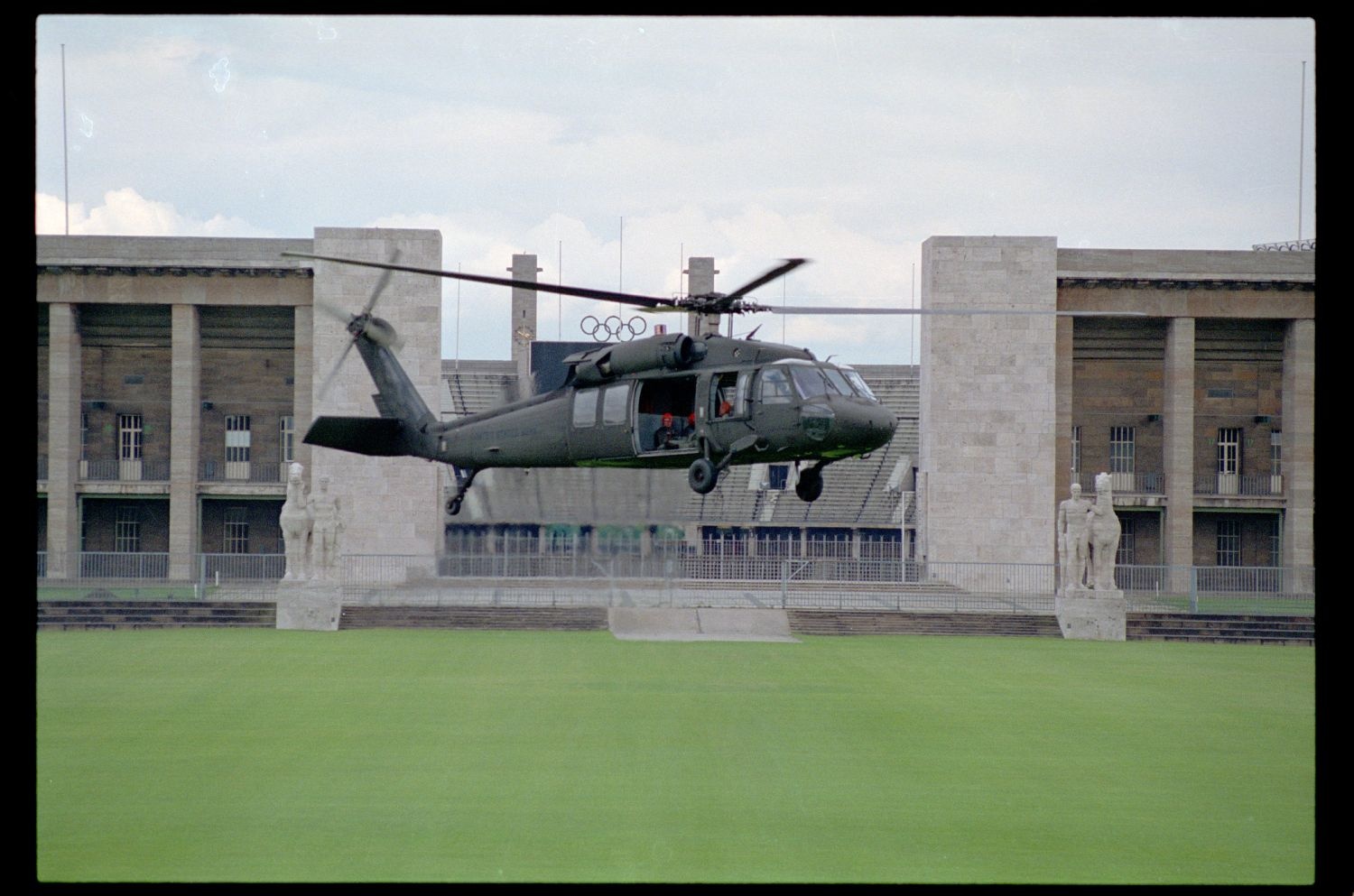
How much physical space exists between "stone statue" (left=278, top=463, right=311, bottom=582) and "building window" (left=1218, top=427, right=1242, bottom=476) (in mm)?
34051

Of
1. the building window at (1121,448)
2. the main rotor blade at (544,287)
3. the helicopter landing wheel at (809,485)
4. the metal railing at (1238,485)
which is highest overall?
the main rotor blade at (544,287)

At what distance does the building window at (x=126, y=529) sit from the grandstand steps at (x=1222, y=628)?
3454 cm

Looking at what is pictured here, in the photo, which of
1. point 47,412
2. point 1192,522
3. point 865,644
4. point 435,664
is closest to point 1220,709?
point 865,644

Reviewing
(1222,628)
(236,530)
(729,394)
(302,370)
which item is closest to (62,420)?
(236,530)

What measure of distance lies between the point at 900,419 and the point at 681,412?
36.6 metres

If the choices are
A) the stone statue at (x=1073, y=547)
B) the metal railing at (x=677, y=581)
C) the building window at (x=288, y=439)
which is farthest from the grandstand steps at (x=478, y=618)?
the stone statue at (x=1073, y=547)

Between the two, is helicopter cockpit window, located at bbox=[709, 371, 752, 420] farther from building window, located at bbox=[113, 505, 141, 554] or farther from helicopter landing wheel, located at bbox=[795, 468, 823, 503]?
building window, located at bbox=[113, 505, 141, 554]

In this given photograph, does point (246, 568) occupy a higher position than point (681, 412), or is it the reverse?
point (681, 412)

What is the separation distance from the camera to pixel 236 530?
5134cm

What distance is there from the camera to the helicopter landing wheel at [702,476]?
43.3ft

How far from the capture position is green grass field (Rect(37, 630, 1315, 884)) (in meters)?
16.6

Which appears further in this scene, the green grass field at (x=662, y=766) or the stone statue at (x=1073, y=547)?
the stone statue at (x=1073, y=547)

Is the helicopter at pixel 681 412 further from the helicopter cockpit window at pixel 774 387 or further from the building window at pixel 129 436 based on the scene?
the building window at pixel 129 436

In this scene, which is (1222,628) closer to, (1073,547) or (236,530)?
(1073,547)
